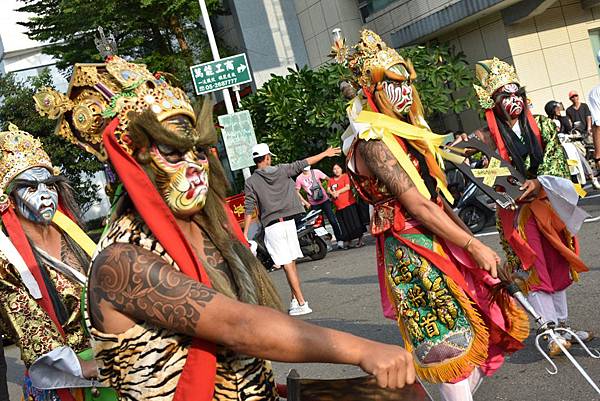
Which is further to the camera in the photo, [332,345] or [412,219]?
[412,219]

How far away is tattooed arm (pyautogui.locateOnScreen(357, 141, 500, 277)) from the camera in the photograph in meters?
4.13

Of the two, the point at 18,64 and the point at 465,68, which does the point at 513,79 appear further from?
the point at 18,64

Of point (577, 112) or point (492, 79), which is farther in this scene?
point (577, 112)

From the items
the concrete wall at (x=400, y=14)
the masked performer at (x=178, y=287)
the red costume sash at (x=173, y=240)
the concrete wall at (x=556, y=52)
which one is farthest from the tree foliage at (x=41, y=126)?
the red costume sash at (x=173, y=240)

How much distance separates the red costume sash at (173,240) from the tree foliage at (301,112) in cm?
1675

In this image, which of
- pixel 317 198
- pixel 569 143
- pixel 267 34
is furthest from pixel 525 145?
pixel 267 34

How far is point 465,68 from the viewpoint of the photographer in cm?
1962

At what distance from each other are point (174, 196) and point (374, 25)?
22.2m

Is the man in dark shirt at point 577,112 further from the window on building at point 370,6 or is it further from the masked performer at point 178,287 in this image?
the masked performer at point 178,287

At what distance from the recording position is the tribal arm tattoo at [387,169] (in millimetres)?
4305

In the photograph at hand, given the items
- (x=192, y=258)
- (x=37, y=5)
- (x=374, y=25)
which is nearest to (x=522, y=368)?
(x=192, y=258)

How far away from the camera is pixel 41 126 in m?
33.7

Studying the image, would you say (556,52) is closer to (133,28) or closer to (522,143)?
(133,28)

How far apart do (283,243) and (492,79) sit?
458 centimetres
